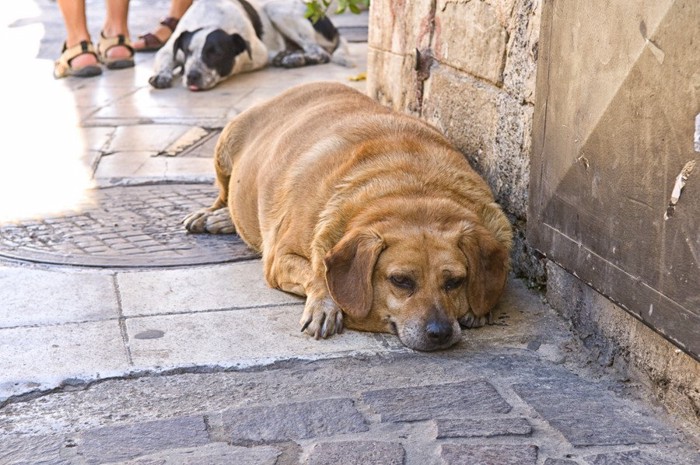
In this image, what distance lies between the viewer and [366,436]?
2934 millimetres

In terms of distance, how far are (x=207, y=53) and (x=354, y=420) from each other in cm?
614

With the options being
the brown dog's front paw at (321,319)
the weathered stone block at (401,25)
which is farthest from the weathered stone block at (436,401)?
the weathered stone block at (401,25)

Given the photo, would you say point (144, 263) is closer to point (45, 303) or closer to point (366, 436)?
point (45, 303)

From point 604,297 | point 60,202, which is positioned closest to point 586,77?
point 604,297

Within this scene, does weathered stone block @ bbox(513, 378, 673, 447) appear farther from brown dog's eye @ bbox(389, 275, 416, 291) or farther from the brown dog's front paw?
the brown dog's front paw

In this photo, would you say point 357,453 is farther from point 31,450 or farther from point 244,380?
point 31,450

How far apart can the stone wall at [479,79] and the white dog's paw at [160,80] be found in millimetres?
3335

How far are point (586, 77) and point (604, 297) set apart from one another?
0.75 metres

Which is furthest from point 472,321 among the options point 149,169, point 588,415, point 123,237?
point 149,169

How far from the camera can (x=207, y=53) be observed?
28.5 feet

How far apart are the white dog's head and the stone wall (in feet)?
10.3

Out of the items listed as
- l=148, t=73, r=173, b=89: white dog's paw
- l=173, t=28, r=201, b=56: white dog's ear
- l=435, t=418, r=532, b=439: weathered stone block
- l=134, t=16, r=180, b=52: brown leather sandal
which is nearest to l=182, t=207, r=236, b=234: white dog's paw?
l=435, t=418, r=532, b=439: weathered stone block

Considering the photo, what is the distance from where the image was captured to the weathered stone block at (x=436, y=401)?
3.07m

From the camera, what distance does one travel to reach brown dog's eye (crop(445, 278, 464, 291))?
3.64 meters
